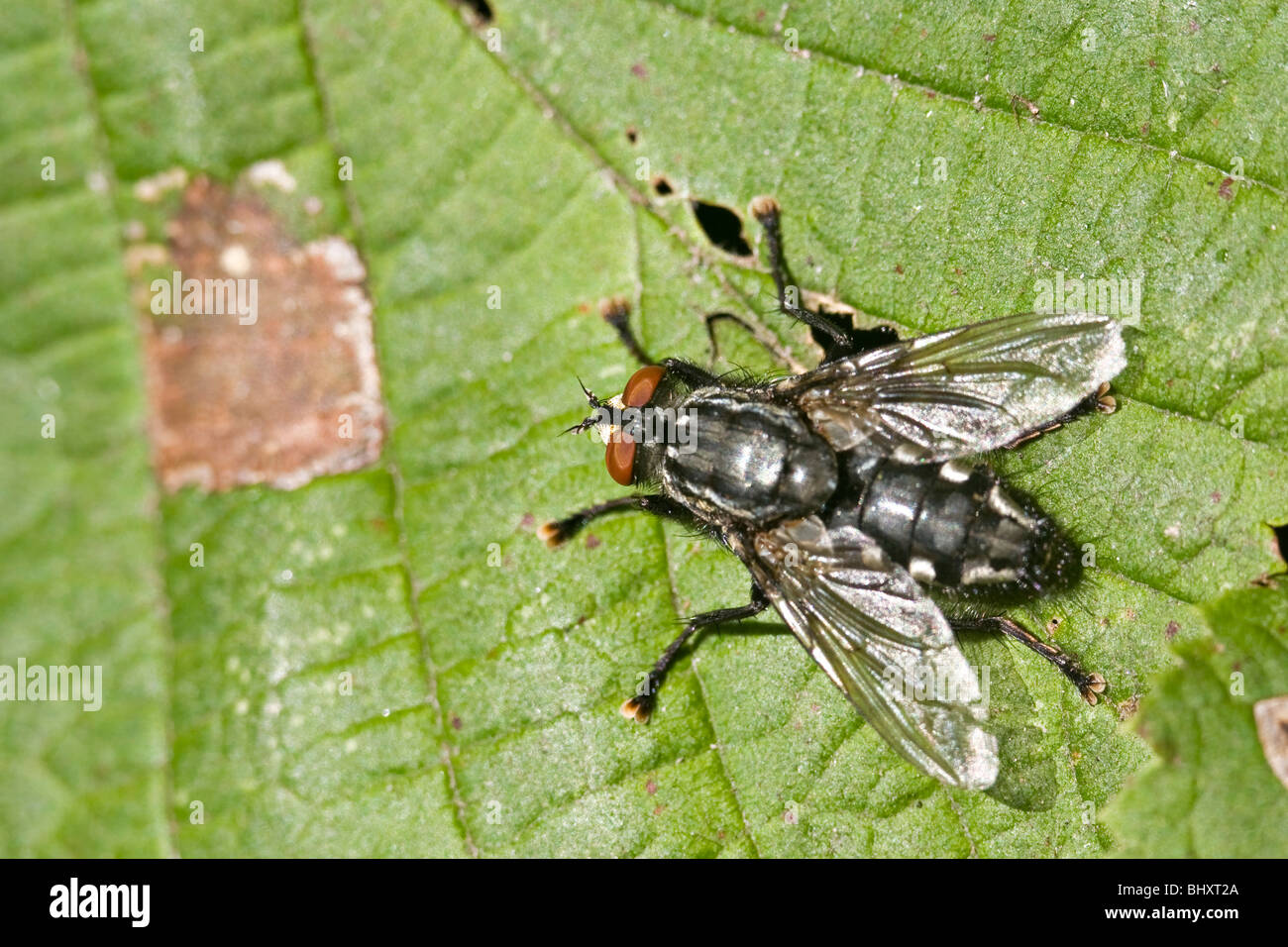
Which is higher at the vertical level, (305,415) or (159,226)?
(159,226)

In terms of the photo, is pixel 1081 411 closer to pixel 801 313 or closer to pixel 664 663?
pixel 801 313

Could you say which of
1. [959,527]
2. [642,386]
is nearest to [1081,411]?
[959,527]

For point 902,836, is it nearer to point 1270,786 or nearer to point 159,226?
point 1270,786

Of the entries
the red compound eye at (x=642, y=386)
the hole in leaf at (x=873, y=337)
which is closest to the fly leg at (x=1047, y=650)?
the hole in leaf at (x=873, y=337)
